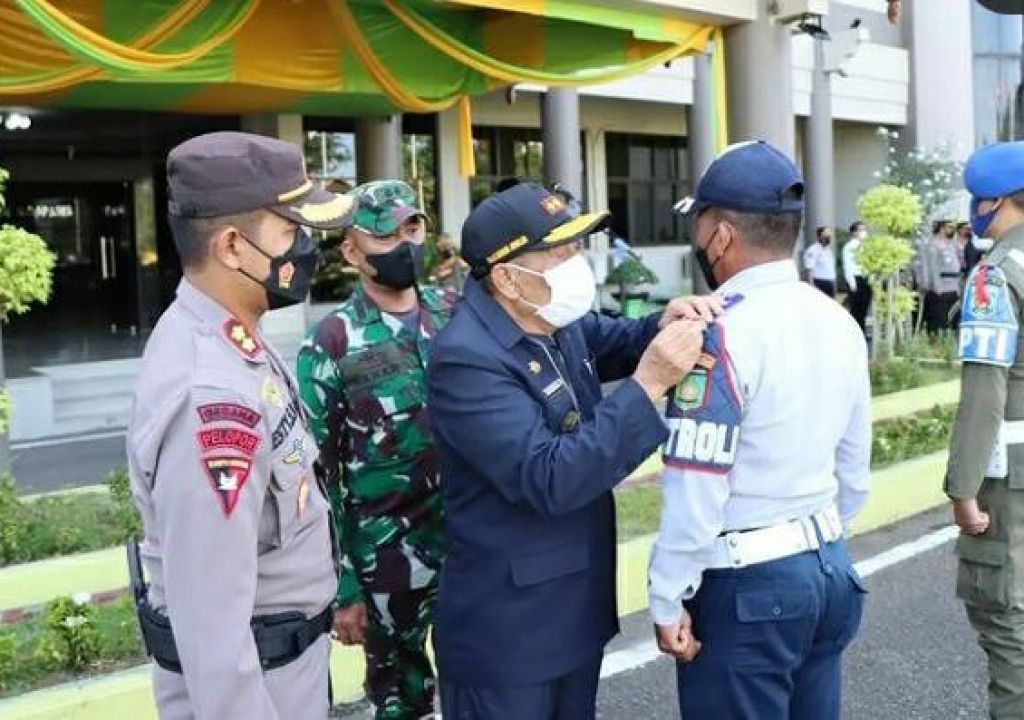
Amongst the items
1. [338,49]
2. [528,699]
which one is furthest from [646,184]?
[528,699]

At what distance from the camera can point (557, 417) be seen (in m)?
2.38

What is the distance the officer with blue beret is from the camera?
3188 millimetres

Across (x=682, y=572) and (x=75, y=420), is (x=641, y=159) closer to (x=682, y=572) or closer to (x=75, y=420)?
(x=75, y=420)

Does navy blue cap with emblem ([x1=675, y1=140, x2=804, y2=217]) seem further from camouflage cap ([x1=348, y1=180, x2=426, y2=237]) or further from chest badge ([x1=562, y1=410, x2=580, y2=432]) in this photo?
camouflage cap ([x1=348, y1=180, x2=426, y2=237])

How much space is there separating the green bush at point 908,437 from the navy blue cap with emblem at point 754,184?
5115mm

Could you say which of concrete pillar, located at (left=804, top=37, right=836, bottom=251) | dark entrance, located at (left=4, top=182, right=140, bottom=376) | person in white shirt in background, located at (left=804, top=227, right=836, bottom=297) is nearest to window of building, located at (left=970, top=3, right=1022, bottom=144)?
concrete pillar, located at (left=804, top=37, right=836, bottom=251)

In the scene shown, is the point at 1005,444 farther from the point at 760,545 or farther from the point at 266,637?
the point at 266,637

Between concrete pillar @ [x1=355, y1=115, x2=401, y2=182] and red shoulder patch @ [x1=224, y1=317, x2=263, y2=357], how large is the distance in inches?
453

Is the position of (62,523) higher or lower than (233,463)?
lower

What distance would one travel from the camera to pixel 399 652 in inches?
127

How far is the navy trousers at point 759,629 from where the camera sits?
7.61 ft

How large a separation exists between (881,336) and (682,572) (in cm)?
934

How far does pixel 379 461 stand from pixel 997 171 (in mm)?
2048

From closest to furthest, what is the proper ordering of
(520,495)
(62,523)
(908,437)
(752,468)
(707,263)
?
(520,495) < (752,468) < (707,263) < (62,523) < (908,437)
